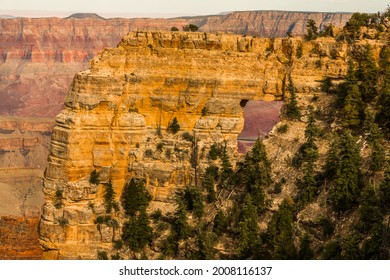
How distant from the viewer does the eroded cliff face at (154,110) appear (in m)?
57.2

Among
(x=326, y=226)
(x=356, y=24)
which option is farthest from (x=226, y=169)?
(x=356, y=24)

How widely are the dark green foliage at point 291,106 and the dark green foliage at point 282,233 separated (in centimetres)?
830

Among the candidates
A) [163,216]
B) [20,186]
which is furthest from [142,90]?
[20,186]

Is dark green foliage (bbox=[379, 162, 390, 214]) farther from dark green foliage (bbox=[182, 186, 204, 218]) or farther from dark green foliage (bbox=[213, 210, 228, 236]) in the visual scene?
dark green foliage (bbox=[182, 186, 204, 218])

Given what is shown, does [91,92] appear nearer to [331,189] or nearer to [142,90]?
[142,90]

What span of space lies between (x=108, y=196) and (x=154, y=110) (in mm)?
6715

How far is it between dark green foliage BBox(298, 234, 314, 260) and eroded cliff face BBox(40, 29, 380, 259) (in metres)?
12.2

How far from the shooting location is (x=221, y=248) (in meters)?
52.3

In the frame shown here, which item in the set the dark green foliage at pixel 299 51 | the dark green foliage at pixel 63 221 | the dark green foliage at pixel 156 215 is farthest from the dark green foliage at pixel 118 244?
the dark green foliage at pixel 299 51

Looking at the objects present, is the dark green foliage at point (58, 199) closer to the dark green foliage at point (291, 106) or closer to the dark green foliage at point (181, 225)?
the dark green foliage at point (181, 225)

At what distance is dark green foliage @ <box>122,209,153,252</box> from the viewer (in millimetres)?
56469

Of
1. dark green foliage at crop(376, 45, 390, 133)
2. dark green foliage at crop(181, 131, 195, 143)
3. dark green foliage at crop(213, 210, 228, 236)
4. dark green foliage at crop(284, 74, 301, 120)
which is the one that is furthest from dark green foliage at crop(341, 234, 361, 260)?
dark green foliage at crop(181, 131, 195, 143)

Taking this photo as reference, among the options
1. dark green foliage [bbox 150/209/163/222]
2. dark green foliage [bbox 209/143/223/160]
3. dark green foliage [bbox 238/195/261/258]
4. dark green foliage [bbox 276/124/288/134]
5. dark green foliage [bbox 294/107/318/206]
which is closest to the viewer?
dark green foliage [bbox 238/195/261/258]

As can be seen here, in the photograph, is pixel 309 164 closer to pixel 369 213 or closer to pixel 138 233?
pixel 369 213
